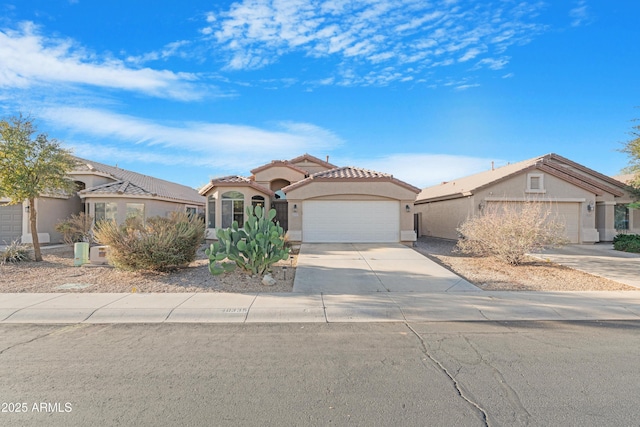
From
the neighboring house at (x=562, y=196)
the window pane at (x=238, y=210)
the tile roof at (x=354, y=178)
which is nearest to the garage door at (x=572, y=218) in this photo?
the neighboring house at (x=562, y=196)

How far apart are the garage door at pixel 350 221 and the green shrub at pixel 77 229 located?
10.2 metres

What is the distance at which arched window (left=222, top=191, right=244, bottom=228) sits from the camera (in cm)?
1870

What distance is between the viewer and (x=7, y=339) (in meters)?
5.38

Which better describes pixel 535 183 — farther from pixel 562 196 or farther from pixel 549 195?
pixel 562 196

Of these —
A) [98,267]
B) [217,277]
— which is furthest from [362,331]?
[98,267]

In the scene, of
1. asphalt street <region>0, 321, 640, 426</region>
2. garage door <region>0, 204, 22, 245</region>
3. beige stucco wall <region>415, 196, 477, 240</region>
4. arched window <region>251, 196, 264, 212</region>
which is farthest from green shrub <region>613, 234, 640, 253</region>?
garage door <region>0, 204, 22, 245</region>

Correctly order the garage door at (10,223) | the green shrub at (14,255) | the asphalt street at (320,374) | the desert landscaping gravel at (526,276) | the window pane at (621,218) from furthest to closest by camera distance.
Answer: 1. the window pane at (621,218)
2. the garage door at (10,223)
3. the green shrub at (14,255)
4. the desert landscaping gravel at (526,276)
5. the asphalt street at (320,374)

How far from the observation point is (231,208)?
61.4 ft

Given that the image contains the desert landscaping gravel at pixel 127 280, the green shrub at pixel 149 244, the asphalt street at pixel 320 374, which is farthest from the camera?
the green shrub at pixel 149 244

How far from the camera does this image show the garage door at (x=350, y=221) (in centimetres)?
1736

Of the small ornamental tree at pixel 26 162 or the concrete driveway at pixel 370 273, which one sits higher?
the small ornamental tree at pixel 26 162

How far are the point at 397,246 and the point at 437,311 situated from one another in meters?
9.21

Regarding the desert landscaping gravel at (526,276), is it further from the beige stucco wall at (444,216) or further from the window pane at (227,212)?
the window pane at (227,212)

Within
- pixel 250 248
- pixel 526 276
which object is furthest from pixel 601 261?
pixel 250 248
